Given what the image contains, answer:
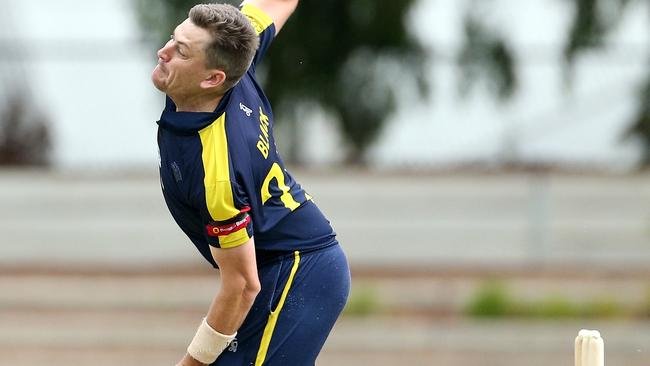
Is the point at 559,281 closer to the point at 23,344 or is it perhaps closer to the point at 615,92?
the point at 615,92

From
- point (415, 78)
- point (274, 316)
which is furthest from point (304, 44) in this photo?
point (274, 316)

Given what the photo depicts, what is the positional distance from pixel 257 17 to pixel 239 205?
87 cm

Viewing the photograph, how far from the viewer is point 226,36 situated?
4.26 metres

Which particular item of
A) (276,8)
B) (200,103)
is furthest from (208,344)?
(276,8)

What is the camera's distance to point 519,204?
1614 cm

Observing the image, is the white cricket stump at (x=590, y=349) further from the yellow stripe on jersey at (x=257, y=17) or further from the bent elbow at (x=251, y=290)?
the yellow stripe on jersey at (x=257, y=17)

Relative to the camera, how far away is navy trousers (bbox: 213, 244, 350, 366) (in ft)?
15.2

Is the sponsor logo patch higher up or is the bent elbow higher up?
the sponsor logo patch

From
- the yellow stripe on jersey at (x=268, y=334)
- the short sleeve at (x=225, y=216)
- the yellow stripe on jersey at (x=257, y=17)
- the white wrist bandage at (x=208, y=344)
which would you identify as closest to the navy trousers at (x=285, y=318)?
the yellow stripe on jersey at (x=268, y=334)

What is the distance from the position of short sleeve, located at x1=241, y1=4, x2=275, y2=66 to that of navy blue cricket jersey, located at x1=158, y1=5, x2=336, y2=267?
12 centimetres

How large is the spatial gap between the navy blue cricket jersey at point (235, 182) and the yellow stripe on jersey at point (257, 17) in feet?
0.58

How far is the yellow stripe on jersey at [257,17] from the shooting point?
4.81 m

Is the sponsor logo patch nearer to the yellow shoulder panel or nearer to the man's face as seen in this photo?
the yellow shoulder panel

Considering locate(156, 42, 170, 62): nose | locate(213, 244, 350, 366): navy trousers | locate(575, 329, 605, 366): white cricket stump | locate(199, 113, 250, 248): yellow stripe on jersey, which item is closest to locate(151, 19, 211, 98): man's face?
locate(156, 42, 170, 62): nose
